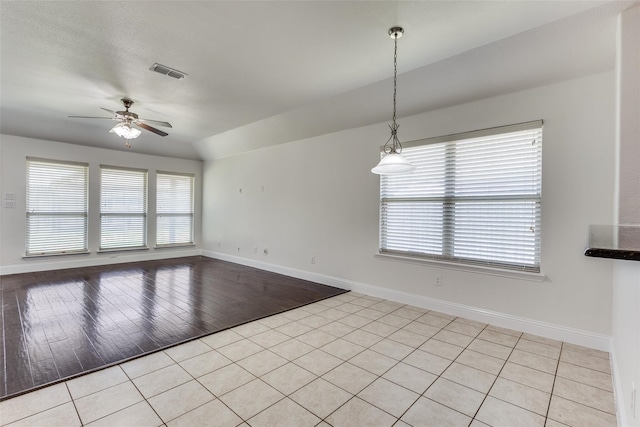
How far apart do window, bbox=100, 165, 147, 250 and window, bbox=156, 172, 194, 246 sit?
350 millimetres

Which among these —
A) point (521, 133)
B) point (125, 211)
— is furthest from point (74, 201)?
point (521, 133)

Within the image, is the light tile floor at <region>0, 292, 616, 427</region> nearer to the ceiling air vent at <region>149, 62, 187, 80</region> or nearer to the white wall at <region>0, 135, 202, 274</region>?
the ceiling air vent at <region>149, 62, 187, 80</region>

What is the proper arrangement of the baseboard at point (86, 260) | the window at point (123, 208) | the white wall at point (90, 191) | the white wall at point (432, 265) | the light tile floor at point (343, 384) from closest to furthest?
the light tile floor at point (343, 384), the white wall at point (432, 265), the white wall at point (90, 191), the baseboard at point (86, 260), the window at point (123, 208)

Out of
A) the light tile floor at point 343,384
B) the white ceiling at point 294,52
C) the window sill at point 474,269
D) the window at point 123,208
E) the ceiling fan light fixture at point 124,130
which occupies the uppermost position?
the white ceiling at point 294,52

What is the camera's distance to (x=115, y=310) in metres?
3.60

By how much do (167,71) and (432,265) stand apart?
388cm

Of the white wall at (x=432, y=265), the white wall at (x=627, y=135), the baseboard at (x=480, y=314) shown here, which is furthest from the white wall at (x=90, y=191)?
the white wall at (x=627, y=135)

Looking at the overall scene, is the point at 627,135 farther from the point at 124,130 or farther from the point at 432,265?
the point at 124,130

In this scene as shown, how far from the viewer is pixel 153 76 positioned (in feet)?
11.2

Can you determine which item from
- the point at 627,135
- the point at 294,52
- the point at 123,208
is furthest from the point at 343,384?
the point at 123,208

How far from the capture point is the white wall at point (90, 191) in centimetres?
527

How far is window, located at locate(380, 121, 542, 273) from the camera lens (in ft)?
10.1

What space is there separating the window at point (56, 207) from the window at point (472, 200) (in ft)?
20.3

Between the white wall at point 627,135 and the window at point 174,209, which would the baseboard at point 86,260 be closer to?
the window at point 174,209
